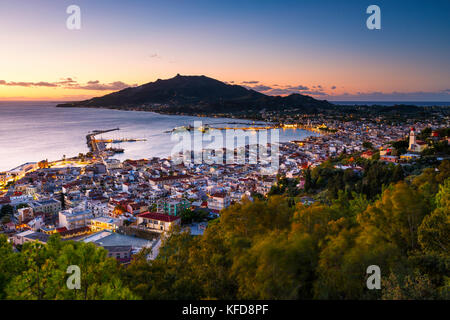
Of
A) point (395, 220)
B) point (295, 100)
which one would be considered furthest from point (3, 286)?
point (295, 100)

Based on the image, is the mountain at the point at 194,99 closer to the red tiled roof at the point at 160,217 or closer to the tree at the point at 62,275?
the red tiled roof at the point at 160,217

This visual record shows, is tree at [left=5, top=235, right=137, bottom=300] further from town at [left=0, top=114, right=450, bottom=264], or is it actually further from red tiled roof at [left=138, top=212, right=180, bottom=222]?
red tiled roof at [left=138, top=212, right=180, bottom=222]

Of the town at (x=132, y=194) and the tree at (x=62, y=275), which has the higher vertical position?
the tree at (x=62, y=275)

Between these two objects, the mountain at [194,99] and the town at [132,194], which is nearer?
the town at [132,194]

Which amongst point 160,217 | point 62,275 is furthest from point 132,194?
point 62,275

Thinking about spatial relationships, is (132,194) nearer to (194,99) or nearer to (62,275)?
(62,275)

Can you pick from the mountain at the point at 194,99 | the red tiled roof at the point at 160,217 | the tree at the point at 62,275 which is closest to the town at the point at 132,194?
the red tiled roof at the point at 160,217

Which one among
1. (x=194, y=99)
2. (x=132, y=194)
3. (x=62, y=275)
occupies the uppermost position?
(x=194, y=99)

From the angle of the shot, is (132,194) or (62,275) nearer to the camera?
(62,275)
